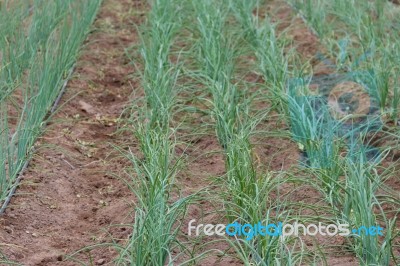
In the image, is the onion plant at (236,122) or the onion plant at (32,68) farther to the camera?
the onion plant at (32,68)

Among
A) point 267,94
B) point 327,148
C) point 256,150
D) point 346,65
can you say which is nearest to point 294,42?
point 346,65

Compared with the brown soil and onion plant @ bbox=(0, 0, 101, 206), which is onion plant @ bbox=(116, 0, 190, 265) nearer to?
the brown soil

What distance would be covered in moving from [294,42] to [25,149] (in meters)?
2.19

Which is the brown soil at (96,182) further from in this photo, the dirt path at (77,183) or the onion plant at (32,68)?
the onion plant at (32,68)

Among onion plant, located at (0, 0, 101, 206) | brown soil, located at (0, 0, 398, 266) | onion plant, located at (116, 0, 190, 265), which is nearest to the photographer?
onion plant, located at (116, 0, 190, 265)

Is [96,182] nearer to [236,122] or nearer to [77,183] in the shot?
[77,183]

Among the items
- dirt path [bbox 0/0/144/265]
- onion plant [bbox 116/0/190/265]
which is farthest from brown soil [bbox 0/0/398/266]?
onion plant [bbox 116/0/190/265]

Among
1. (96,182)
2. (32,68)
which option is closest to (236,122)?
(96,182)

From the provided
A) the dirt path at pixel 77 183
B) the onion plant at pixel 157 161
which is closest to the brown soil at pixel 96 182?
the dirt path at pixel 77 183

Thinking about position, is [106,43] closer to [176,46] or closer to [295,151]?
[176,46]

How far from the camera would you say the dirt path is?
3105 millimetres

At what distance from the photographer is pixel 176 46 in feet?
16.2

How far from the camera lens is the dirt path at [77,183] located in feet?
10.2

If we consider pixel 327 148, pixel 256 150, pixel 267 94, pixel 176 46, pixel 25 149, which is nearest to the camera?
pixel 327 148
